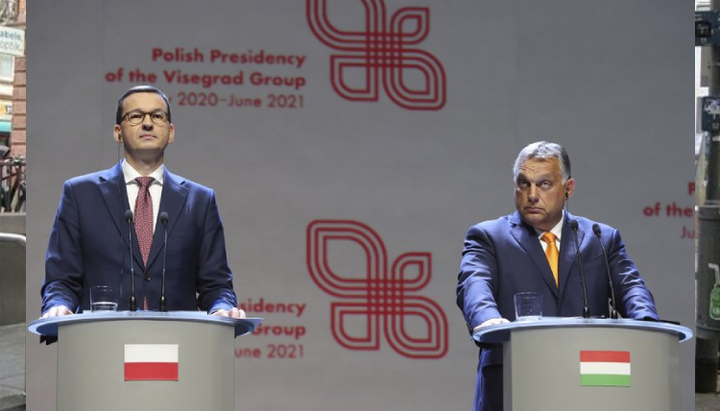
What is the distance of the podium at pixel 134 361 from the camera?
339cm

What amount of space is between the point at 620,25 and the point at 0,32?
14.5 metres

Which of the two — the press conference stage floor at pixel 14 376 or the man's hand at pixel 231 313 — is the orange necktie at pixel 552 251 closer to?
the man's hand at pixel 231 313

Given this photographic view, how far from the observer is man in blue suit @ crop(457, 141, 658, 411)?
4.07 meters

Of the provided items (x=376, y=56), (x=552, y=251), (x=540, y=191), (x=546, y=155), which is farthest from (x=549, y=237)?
(x=376, y=56)

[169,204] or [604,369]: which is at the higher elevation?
[169,204]

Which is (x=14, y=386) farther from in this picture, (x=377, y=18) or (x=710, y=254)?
(x=710, y=254)

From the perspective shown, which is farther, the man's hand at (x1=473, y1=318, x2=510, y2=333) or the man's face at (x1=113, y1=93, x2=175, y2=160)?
the man's face at (x1=113, y1=93, x2=175, y2=160)

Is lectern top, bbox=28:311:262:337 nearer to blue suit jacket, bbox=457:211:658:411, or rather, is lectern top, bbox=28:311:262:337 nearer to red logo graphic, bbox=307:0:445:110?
blue suit jacket, bbox=457:211:658:411

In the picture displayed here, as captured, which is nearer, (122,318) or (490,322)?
(122,318)

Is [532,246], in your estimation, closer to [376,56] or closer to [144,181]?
[144,181]

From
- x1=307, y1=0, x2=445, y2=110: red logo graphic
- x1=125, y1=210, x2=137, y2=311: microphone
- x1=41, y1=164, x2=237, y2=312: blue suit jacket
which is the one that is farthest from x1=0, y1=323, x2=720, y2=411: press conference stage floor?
x1=125, y1=210, x2=137, y2=311: microphone

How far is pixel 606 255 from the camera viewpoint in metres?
4.16

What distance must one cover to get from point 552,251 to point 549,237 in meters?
0.06

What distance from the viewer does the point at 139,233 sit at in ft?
13.6
